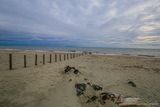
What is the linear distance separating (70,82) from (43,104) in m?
3.02

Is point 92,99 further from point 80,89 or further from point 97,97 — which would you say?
point 80,89

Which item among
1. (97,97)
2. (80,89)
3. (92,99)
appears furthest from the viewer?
(80,89)

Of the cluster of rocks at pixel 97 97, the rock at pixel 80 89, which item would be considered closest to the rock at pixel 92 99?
the cluster of rocks at pixel 97 97

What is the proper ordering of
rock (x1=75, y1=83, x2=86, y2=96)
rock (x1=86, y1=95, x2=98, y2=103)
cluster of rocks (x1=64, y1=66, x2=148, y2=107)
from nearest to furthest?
cluster of rocks (x1=64, y1=66, x2=148, y2=107)
rock (x1=86, y1=95, x2=98, y2=103)
rock (x1=75, y1=83, x2=86, y2=96)

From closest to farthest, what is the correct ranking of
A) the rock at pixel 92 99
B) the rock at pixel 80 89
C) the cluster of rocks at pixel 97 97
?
the cluster of rocks at pixel 97 97 < the rock at pixel 92 99 < the rock at pixel 80 89

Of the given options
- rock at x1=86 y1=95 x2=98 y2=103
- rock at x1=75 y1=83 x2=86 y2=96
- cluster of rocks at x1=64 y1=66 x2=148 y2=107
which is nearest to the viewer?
cluster of rocks at x1=64 y1=66 x2=148 y2=107

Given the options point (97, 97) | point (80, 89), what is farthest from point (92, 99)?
point (80, 89)

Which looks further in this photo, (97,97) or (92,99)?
(97,97)

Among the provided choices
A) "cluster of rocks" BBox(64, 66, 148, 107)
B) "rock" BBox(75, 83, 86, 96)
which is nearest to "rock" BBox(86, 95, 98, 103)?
"cluster of rocks" BBox(64, 66, 148, 107)

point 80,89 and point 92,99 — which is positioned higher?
point 80,89

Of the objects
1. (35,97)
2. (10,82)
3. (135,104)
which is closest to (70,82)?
(35,97)

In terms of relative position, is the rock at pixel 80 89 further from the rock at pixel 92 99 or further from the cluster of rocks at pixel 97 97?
the rock at pixel 92 99

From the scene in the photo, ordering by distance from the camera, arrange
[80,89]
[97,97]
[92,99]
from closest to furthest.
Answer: [92,99]
[97,97]
[80,89]

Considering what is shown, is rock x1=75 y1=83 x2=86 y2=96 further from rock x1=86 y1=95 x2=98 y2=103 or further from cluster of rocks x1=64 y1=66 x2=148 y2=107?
rock x1=86 y1=95 x2=98 y2=103
